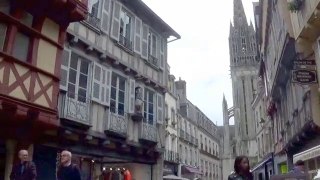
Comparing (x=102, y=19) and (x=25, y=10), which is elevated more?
(x=102, y=19)

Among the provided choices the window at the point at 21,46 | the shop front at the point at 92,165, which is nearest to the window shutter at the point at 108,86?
the shop front at the point at 92,165

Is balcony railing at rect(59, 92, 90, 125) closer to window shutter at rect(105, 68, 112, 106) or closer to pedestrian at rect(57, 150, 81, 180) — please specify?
window shutter at rect(105, 68, 112, 106)

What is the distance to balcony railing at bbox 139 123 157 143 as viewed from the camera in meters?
15.9

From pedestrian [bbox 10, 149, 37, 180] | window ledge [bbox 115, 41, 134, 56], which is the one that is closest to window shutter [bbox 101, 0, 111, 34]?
window ledge [bbox 115, 41, 134, 56]

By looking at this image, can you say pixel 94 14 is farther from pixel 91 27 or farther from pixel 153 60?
pixel 153 60

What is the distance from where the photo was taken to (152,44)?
Answer: 18.4m

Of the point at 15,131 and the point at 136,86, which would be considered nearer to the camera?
the point at 15,131

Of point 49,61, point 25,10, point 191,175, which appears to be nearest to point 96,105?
point 49,61

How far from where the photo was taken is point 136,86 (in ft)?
53.6

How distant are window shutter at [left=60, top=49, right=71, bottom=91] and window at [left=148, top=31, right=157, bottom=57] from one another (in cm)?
619

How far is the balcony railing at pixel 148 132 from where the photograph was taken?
15.9m

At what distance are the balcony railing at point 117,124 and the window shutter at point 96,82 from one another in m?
0.93

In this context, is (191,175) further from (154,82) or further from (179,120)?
(154,82)

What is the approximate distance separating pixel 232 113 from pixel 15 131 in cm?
7441
